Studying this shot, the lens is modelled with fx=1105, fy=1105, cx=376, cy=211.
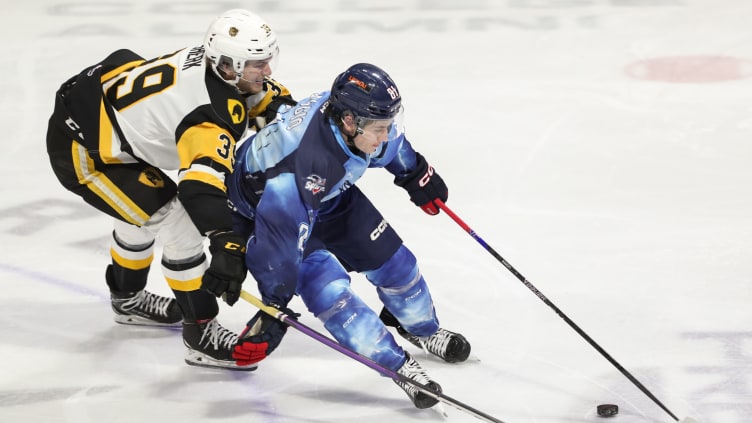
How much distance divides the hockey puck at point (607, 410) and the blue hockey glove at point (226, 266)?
54.8 inches

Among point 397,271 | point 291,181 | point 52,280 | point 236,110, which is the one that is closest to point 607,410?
point 397,271

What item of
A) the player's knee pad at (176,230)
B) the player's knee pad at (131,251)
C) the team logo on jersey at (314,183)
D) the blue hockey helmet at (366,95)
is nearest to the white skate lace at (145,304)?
the player's knee pad at (131,251)

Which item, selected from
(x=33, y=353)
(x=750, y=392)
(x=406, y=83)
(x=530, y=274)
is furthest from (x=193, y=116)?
(x=406, y=83)

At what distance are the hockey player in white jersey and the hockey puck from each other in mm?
1345

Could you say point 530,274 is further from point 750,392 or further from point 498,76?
point 498,76

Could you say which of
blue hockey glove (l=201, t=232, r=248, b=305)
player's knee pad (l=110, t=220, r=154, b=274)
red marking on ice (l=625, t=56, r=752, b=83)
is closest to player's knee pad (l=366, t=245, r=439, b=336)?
blue hockey glove (l=201, t=232, r=248, b=305)

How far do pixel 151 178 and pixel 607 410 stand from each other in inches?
76.4

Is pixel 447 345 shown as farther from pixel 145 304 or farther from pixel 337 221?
pixel 145 304

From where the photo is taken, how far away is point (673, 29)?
8.27 metres

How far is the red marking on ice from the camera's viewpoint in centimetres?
740

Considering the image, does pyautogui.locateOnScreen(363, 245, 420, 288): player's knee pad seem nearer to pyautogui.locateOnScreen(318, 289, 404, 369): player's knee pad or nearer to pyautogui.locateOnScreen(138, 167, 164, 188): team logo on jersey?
pyautogui.locateOnScreen(318, 289, 404, 369): player's knee pad

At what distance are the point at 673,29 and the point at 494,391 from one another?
4817 mm

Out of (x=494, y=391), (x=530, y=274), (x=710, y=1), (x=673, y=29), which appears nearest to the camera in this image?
(x=494, y=391)

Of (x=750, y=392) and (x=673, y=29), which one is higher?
(x=673, y=29)
